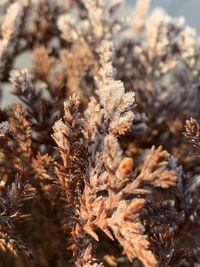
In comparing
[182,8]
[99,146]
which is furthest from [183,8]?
[99,146]

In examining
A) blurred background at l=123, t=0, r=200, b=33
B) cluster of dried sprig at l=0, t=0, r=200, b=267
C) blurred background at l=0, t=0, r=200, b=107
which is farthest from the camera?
blurred background at l=123, t=0, r=200, b=33

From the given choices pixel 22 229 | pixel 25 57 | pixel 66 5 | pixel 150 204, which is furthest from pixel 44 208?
pixel 25 57

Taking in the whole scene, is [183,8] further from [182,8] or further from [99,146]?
[99,146]

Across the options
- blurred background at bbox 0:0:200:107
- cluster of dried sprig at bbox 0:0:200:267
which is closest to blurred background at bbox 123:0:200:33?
blurred background at bbox 0:0:200:107

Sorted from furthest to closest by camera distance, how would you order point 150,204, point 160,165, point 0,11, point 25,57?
point 25,57, point 0,11, point 150,204, point 160,165

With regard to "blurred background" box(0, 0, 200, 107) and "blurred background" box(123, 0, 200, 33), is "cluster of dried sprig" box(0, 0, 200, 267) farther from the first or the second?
"blurred background" box(123, 0, 200, 33)

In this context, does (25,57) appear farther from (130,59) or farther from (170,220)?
(170,220)

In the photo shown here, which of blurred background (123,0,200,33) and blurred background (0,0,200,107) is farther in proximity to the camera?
blurred background (123,0,200,33)

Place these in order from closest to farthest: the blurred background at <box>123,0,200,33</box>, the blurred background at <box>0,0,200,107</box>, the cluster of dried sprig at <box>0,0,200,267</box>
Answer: the cluster of dried sprig at <box>0,0,200,267</box> → the blurred background at <box>0,0,200,107</box> → the blurred background at <box>123,0,200,33</box>
